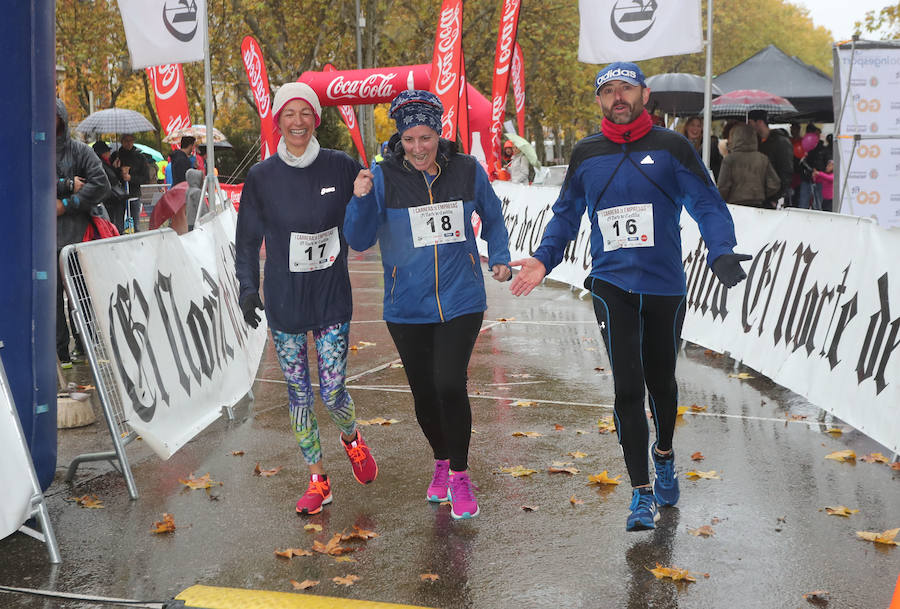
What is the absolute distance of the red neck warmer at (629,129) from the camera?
4750 millimetres

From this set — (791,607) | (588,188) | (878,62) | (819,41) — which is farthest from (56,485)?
(819,41)

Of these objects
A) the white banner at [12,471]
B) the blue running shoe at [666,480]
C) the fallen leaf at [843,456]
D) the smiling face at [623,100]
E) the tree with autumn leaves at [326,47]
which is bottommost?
the fallen leaf at [843,456]

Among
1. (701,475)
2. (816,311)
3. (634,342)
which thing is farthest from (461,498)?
(816,311)

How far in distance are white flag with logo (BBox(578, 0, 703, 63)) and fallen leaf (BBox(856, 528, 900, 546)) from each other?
6690mm

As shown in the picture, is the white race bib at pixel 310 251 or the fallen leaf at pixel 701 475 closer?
the white race bib at pixel 310 251

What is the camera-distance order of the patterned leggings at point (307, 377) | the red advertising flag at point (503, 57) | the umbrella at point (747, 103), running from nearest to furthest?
the patterned leggings at point (307, 377)
the red advertising flag at point (503, 57)
the umbrella at point (747, 103)

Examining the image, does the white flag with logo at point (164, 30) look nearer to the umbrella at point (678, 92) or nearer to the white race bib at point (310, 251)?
the white race bib at point (310, 251)

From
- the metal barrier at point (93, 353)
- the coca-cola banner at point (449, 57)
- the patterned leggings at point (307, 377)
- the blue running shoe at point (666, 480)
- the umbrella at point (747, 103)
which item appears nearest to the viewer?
the blue running shoe at point (666, 480)

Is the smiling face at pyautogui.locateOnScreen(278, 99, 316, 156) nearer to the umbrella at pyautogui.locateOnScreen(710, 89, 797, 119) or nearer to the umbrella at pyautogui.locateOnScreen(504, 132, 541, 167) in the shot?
the umbrella at pyautogui.locateOnScreen(710, 89, 797, 119)

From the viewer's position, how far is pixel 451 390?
16.4 ft

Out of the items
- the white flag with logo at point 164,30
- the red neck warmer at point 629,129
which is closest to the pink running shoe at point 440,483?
the red neck warmer at point 629,129

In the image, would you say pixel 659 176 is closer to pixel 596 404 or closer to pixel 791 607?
pixel 791 607

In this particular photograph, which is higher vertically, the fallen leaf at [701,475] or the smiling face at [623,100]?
the smiling face at [623,100]

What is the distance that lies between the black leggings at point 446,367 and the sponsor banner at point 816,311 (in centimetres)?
246
